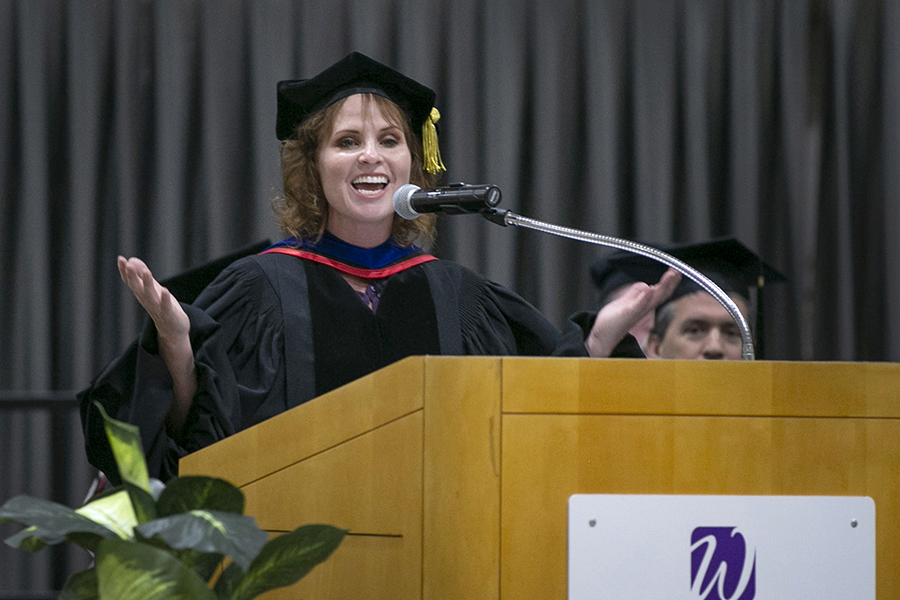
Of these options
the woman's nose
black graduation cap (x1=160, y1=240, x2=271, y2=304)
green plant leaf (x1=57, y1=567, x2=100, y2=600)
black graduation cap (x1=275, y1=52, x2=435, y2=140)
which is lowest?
green plant leaf (x1=57, y1=567, x2=100, y2=600)

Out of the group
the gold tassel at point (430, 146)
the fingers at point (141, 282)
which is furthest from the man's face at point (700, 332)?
the fingers at point (141, 282)

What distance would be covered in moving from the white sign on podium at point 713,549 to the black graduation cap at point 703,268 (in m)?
2.18

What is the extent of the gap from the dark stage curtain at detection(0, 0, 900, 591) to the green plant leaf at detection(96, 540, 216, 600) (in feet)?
9.68

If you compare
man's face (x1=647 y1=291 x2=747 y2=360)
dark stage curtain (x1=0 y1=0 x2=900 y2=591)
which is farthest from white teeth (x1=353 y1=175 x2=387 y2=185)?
dark stage curtain (x1=0 y1=0 x2=900 y2=591)

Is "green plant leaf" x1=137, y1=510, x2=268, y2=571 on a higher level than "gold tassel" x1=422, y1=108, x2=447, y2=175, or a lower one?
lower

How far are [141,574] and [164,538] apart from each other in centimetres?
4

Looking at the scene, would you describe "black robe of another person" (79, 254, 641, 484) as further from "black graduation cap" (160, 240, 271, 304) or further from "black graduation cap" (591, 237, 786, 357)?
"black graduation cap" (591, 237, 786, 357)

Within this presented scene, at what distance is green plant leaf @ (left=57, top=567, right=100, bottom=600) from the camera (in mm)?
A: 877

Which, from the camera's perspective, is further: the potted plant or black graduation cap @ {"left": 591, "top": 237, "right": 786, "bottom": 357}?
black graduation cap @ {"left": 591, "top": 237, "right": 786, "bottom": 357}

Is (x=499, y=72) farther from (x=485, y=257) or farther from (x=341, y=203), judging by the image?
(x=341, y=203)

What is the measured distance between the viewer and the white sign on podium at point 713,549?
95 centimetres

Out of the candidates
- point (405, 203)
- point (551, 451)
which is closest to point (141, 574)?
point (551, 451)

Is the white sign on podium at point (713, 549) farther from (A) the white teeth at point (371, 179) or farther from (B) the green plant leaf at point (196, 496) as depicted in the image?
(A) the white teeth at point (371, 179)

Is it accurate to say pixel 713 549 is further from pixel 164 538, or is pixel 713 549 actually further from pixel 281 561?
pixel 164 538
